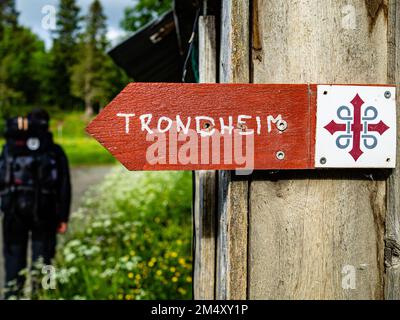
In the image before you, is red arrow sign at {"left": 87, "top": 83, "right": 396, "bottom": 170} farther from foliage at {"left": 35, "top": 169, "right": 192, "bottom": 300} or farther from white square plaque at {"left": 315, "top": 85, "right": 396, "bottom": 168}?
foliage at {"left": 35, "top": 169, "right": 192, "bottom": 300}

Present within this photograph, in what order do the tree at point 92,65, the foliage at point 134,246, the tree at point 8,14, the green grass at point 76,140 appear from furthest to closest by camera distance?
the tree at point 8,14 → the tree at point 92,65 → the green grass at point 76,140 → the foliage at point 134,246

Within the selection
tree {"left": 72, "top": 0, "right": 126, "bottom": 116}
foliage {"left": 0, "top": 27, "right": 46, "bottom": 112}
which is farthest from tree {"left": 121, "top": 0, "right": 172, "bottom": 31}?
foliage {"left": 0, "top": 27, "right": 46, "bottom": 112}

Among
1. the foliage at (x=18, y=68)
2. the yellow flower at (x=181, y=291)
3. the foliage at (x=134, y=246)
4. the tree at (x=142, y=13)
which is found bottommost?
the yellow flower at (x=181, y=291)

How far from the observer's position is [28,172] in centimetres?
445

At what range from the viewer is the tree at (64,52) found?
5753cm

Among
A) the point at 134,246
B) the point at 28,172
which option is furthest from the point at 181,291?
the point at 28,172

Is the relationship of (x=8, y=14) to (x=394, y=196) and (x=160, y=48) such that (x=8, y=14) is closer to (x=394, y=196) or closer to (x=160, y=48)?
(x=160, y=48)

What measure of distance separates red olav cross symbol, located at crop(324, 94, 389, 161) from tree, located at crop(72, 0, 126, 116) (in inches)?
1824

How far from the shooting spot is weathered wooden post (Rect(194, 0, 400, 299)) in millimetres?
1295

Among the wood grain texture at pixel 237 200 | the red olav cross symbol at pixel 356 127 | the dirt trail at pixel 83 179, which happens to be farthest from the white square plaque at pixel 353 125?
the dirt trail at pixel 83 179

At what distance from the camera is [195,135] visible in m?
1.23

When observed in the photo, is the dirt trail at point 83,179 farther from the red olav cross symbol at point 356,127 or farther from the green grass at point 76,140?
the red olav cross symbol at point 356,127
